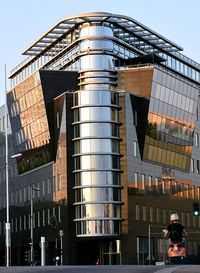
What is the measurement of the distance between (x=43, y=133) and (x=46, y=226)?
12.9 meters

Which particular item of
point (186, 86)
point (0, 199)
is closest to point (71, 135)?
point (186, 86)

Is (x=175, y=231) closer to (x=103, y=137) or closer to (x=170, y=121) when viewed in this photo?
(x=103, y=137)

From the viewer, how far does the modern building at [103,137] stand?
101m

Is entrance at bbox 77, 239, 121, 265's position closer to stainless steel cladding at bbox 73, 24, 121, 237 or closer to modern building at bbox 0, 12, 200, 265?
modern building at bbox 0, 12, 200, 265

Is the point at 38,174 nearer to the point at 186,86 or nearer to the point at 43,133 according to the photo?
the point at 43,133

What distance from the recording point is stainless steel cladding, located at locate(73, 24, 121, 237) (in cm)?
10012

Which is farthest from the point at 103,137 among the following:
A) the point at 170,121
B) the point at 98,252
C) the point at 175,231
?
the point at 175,231

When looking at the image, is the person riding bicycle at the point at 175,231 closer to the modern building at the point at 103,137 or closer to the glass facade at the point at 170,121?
the modern building at the point at 103,137

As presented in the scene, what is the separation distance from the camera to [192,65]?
119875mm

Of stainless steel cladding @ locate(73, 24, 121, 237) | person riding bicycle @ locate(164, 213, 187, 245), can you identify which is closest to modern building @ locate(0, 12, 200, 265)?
stainless steel cladding @ locate(73, 24, 121, 237)

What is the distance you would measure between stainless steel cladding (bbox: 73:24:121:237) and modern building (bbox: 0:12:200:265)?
132mm

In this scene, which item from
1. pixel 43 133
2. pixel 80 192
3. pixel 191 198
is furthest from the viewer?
pixel 191 198

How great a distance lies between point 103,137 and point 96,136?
37.0 inches

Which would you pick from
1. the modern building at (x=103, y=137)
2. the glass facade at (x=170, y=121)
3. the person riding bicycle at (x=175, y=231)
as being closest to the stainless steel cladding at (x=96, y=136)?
the modern building at (x=103, y=137)
